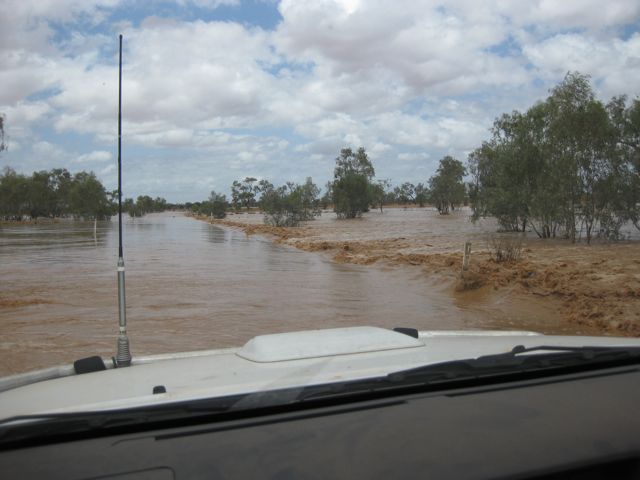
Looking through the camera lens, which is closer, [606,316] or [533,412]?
[533,412]

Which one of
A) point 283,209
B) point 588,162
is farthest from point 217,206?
point 588,162

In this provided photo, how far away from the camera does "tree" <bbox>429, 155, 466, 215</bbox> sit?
307 feet

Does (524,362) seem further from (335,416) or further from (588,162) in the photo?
(588,162)

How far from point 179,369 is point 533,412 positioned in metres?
1.44

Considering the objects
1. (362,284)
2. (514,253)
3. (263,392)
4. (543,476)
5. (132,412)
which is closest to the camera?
(543,476)

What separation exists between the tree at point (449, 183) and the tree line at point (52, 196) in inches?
1755

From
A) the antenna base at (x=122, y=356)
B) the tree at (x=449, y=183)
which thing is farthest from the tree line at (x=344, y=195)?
the antenna base at (x=122, y=356)

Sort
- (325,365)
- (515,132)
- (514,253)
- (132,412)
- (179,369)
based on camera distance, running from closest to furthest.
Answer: (132,412), (325,365), (179,369), (514,253), (515,132)

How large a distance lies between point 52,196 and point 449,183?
2387 inches

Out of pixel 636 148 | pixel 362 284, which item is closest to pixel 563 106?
pixel 636 148

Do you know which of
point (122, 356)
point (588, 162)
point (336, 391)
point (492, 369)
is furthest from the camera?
point (588, 162)

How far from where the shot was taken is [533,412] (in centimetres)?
215

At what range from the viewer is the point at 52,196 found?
3762 inches

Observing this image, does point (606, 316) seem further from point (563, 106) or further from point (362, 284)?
point (563, 106)
